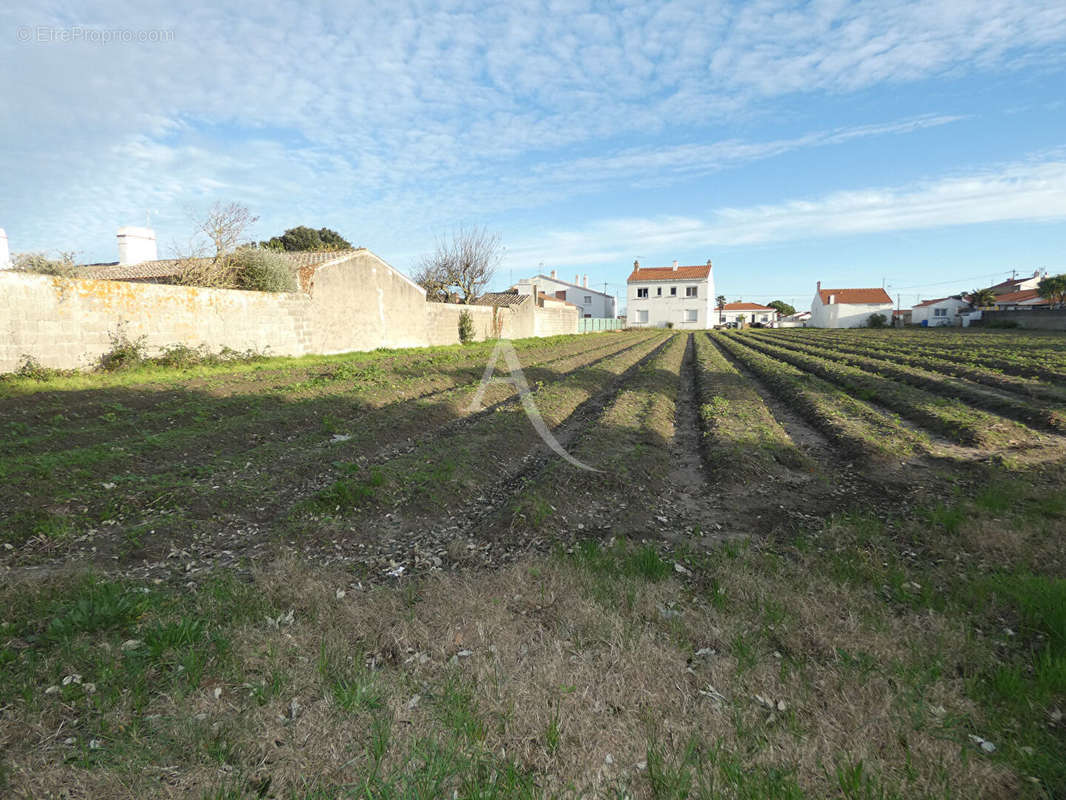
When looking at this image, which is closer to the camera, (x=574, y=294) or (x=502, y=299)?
(x=502, y=299)

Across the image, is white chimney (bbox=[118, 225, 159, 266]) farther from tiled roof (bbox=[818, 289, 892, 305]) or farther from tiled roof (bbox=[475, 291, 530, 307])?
tiled roof (bbox=[818, 289, 892, 305])

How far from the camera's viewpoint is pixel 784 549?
5.15 metres

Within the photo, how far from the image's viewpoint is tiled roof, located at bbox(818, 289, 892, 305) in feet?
234

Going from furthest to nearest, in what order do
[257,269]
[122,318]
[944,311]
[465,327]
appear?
1. [944,311]
2. [465,327]
3. [257,269]
4. [122,318]

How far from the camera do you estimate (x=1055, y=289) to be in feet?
184

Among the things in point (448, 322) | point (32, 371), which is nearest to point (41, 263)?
point (32, 371)

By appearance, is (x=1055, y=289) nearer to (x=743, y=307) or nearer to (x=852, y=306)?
(x=852, y=306)

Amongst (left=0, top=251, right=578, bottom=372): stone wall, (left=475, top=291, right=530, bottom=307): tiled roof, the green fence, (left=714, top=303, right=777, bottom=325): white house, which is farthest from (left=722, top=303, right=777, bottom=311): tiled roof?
(left=0, top=251, right=578, bottom=372): stone wall

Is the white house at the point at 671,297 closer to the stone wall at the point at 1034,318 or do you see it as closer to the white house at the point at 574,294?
the white house at the point at 574,294

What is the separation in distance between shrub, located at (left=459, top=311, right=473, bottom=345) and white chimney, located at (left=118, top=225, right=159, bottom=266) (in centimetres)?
1897

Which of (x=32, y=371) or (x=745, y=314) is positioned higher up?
(x=745, y=314)

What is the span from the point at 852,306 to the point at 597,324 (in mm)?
37627

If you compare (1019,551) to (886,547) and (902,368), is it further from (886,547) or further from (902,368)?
(902,368)

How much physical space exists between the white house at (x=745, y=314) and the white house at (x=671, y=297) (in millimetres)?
33845
